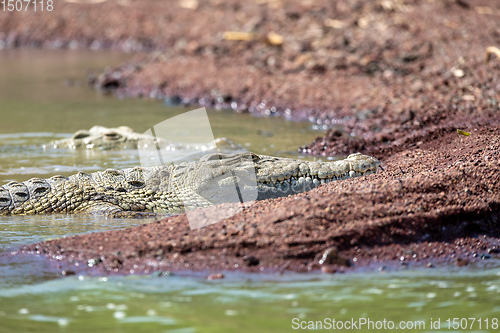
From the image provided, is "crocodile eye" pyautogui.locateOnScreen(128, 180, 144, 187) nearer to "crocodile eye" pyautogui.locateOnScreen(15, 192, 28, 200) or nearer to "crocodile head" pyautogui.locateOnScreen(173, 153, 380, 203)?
"crocodile head" pyautogui.locateOnScreen(173, 153, 380, 203)

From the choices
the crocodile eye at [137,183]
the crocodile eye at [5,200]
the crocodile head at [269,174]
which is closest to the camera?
the crocodile head at [269,174]

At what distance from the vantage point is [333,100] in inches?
479

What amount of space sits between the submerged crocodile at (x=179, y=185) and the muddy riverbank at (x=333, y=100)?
34 cm

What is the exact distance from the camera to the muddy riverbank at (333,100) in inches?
209

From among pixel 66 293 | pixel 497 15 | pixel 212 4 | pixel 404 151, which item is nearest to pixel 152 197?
pixel 66 293

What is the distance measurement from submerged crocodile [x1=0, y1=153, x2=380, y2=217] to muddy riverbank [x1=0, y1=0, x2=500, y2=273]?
0.34 m

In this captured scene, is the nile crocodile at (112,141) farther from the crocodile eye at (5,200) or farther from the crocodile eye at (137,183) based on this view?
the crocodile eye at (5,200)

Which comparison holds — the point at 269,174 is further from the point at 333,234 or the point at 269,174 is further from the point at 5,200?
the point at 5,200

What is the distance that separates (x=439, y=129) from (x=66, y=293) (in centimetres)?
565

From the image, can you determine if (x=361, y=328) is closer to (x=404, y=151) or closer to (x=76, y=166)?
(x=404, y=151)

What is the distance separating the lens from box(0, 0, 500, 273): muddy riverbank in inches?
209

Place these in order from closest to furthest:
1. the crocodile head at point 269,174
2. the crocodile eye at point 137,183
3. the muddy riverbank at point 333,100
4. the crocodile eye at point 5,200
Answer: the muddy riverbank at point 333,100 → the crocodile head at point 269,174 → the crocodile eye at point 5,200 → the crocodile eye at point 137,183

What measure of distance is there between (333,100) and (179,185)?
19.5ft

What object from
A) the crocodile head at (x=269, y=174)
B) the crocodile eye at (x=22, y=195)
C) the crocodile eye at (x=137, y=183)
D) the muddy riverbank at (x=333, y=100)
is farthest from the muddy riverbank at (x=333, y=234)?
the crocodile eye at (x=22, y=195)
